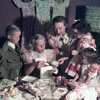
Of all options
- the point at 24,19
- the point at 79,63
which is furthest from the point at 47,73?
the point at 24,19

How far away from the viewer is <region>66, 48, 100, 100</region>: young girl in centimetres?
202

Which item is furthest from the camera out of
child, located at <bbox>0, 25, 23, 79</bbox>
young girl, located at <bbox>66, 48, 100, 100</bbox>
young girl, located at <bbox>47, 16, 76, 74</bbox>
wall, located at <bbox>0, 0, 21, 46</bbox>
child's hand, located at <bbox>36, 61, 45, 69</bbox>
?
wall, located at <bbox>0, 0, 21, 46</bbox>

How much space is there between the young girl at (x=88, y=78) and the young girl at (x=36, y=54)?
59 cm

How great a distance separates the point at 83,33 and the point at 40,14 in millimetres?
1277

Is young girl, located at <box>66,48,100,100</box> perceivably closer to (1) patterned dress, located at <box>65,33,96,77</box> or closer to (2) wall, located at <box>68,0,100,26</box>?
(1) patterned dress, located at <box>65,33,96,77</box>

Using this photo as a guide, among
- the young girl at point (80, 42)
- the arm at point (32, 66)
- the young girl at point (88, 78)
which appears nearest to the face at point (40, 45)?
the arm at point (32, 66)

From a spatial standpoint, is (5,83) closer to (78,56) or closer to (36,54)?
(36,54)

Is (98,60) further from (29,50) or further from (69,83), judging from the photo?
(29,50)

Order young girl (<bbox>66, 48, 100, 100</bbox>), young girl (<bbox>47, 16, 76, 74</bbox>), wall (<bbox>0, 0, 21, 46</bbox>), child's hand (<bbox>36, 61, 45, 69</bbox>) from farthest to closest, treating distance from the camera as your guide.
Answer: wall (<bbox>0, 0, 21, 46</bbox>) → young girl (<bbox>47, 16, 76, 74</bbox>) → child's hand (<bbox>36, 61, 45, 69</bbox>) → young girl (<bbox>66, 48, 100, 100</bbox>)

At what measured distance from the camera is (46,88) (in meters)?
2.10

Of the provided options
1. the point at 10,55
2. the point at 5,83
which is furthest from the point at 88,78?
the point at 10,55

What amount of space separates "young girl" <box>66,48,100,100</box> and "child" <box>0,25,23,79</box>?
3.90 feet

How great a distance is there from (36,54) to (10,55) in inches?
18.2

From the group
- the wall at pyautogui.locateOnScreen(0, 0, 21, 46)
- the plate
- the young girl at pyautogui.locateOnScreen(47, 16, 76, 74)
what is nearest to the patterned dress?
the young girl at pyautogui.locateOnScreen(47, 16, 76, 74)
